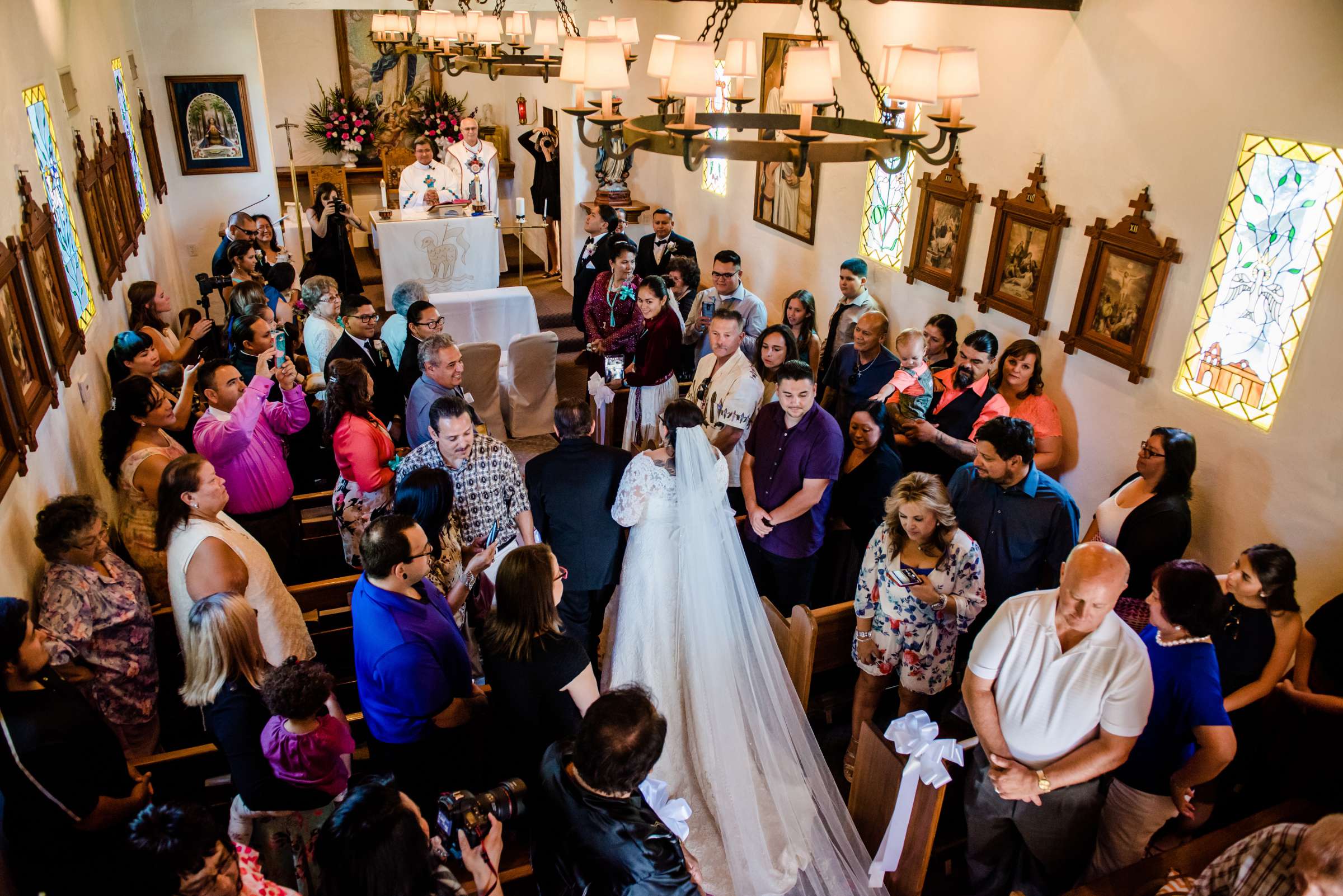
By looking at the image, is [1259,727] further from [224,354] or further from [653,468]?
[224,354]

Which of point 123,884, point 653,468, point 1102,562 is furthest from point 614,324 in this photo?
point 123,884

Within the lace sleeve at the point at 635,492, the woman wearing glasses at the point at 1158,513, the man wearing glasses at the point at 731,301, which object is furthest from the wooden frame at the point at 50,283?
the woman wearing glasses at the point at 1158,513

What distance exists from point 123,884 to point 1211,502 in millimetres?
4543

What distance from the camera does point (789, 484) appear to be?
4.16 m

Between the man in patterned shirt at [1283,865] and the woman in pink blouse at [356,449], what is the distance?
325 centimetres

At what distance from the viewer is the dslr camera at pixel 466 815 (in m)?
2.25

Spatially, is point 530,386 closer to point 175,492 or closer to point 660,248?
point 660,248

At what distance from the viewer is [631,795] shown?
218cm

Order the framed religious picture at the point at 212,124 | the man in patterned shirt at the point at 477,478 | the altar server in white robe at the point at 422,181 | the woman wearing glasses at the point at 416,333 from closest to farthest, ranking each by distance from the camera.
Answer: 1. the man in patterned shirt at the point at 477,478
2. the woman wearing glasses at the point at 416,333
3. the framed religious picture at the point at 212,124
4. the altar server in white robe at the point at 422,181

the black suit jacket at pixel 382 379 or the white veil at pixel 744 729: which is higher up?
the black suit jacket at pixel 382 379

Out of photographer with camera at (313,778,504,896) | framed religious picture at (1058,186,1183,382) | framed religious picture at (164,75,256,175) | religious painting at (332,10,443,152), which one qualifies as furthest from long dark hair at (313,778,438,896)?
religious painting at (332,10,443,152)

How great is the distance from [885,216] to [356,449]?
4.57 m

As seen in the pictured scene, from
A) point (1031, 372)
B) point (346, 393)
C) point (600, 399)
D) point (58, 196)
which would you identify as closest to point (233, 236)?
point (58, 196)

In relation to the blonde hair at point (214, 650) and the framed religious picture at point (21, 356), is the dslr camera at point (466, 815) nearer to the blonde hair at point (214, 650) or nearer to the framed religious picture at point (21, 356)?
the blonde hair at point (214, 650)
